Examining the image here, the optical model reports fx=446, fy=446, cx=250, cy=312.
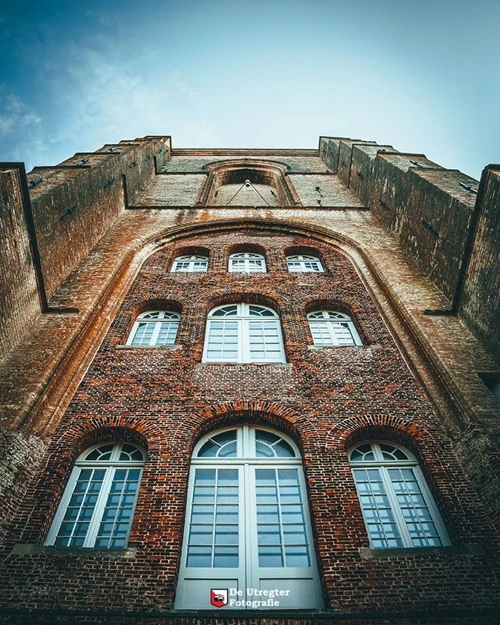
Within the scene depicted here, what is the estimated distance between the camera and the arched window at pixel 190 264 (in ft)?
40.5

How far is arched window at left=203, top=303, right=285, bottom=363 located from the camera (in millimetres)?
8781

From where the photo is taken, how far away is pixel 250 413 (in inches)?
286

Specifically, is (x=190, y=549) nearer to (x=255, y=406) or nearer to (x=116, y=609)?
(x=116, y=609)

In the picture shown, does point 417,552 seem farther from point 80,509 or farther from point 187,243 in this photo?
point 187,243

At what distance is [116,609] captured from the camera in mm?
4754

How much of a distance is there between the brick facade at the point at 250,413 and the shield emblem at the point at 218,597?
13.3 inches

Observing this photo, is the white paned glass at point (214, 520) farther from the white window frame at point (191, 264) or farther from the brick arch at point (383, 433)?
the white window frame at point (191, 264)

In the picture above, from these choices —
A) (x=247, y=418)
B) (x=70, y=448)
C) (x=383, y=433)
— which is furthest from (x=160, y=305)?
(x=383, y=433)

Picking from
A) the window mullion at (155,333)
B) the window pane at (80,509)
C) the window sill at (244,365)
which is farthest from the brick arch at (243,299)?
the window pane at (80,509)

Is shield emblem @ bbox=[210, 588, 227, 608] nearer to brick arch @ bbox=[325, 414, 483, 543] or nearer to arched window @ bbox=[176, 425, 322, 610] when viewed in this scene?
arched window @ bbox=[176, 425, 322, 610]

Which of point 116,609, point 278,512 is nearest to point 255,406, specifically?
point 278,512

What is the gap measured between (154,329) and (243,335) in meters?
1.96

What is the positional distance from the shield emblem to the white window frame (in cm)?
833

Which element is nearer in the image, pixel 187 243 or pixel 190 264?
pixel 190 264
